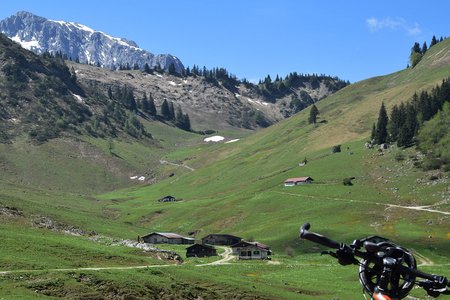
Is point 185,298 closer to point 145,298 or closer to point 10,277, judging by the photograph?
point 145,298

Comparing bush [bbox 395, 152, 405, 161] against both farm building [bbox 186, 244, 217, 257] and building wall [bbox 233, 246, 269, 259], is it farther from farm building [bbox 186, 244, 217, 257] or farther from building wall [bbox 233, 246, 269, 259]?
farm building [bbox 186, 244, 217, 257]

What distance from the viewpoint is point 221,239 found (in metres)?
130

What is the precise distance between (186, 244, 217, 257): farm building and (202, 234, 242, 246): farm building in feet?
58.4

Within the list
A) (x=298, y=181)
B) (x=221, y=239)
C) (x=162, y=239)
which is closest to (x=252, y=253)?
(x=221, y=239)

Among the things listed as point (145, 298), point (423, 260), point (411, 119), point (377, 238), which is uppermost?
point (411, 119)

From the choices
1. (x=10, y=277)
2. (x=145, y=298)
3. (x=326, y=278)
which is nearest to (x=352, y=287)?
(x=326, y=278)

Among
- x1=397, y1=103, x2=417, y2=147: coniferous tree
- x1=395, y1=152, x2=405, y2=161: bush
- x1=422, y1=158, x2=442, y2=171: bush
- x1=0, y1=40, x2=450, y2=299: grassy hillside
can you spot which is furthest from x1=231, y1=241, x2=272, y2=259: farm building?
x1=397, y1=103, x2=417, y2=147: coniferous tree

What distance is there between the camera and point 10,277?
48625 millimetres

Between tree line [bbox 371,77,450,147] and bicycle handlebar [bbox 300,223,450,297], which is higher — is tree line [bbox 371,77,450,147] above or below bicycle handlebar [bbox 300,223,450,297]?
above

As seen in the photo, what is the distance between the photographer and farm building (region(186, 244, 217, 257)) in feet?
346

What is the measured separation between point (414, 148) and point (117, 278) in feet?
431

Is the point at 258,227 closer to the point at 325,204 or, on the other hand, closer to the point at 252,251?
the point at 325,204

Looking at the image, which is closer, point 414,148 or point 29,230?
point 29,230

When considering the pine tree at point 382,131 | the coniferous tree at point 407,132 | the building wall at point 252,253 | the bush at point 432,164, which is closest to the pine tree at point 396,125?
the pine tree at point 382,131
